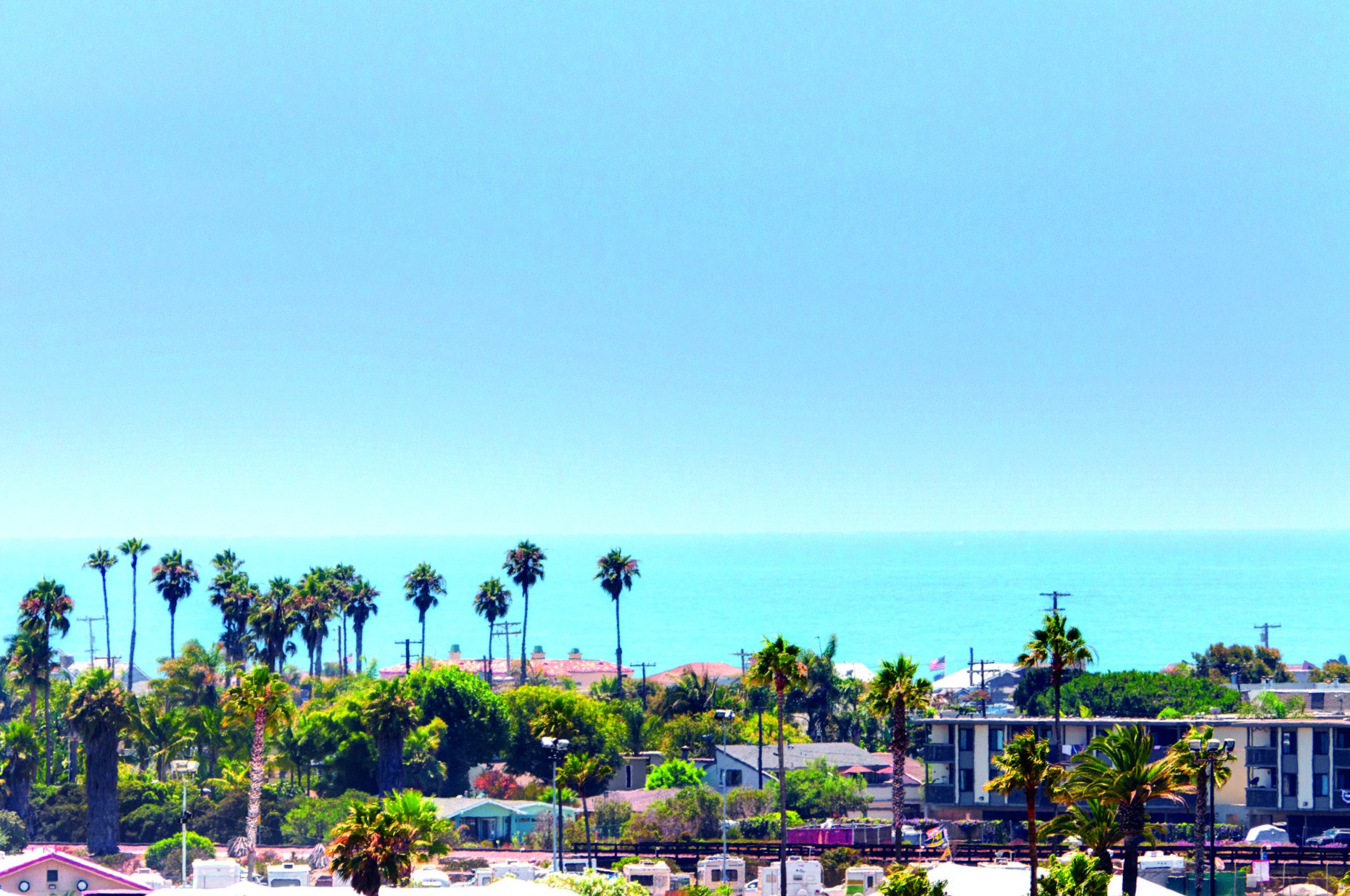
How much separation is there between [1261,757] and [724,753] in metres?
34.5

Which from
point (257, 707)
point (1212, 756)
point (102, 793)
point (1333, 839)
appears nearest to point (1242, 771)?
point (1333, 839)

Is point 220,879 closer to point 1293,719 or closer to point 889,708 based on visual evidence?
point 889,708

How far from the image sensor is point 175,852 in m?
76.9

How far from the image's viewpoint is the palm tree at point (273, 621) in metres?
112

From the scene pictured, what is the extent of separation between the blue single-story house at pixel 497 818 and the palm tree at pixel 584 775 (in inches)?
108

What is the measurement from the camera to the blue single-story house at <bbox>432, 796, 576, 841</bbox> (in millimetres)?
85500

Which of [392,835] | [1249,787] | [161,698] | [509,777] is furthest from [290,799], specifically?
[1249,787]

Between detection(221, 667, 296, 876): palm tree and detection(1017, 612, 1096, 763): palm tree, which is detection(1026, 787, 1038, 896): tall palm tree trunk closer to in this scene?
detection(1017, 612, 1096, 763): palm tree

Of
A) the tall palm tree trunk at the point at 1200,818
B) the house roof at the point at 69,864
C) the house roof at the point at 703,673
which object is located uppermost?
the tall palm tree trunk at the point at 1200,818

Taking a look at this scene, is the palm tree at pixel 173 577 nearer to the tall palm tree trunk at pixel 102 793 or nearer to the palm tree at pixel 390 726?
the palm tree at pixel 390 726

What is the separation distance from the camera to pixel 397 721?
294ft

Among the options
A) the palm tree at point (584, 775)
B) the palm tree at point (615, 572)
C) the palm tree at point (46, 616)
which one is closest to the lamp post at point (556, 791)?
the palm tree at point (584, 775)

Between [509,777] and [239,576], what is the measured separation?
3345 centimetres

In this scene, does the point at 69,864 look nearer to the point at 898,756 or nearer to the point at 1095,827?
the point at 898,756
